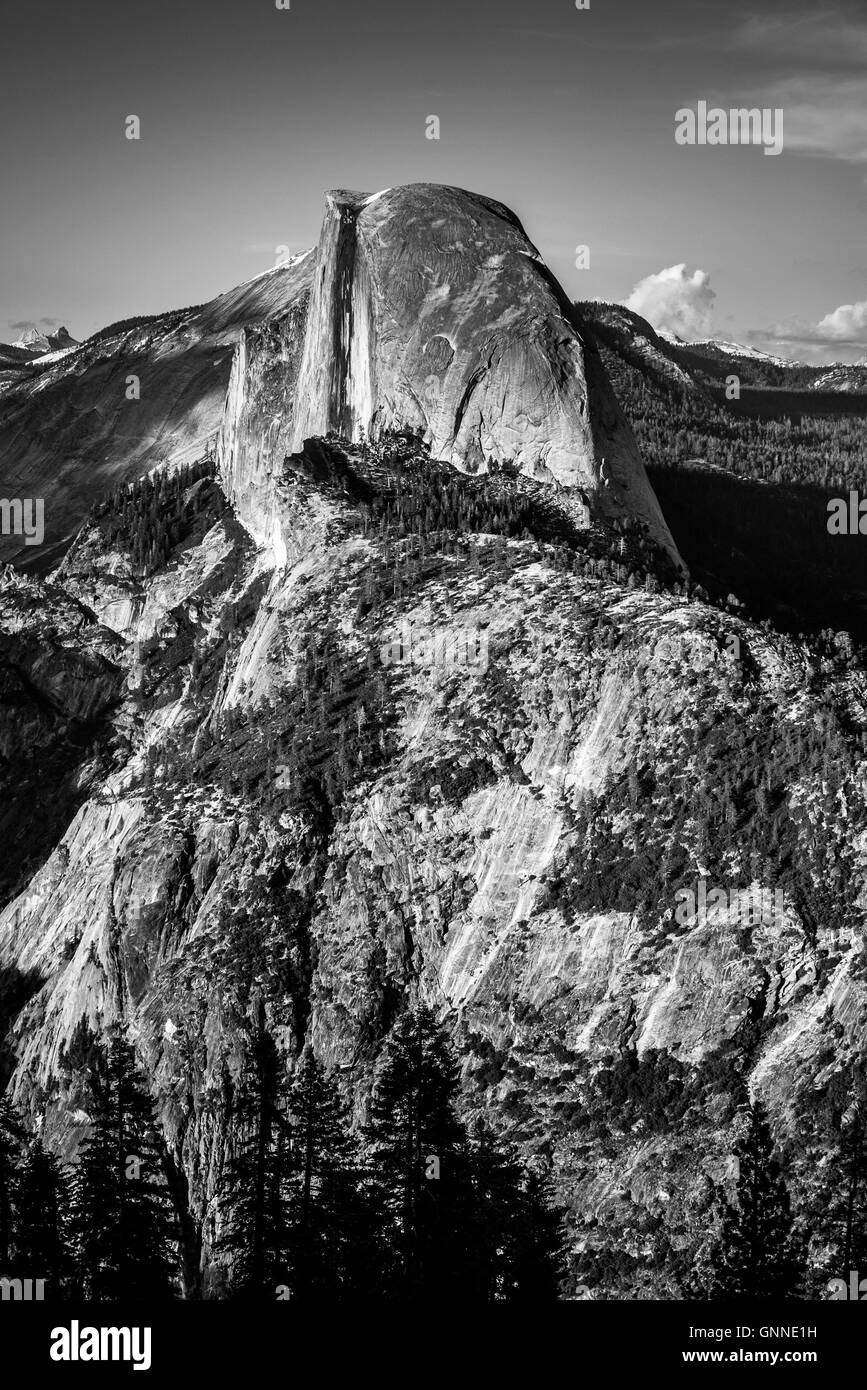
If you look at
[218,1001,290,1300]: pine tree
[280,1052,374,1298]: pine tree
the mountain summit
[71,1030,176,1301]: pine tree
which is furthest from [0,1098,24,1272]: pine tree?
the mountain summit

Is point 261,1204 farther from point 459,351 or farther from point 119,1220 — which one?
point 459,351

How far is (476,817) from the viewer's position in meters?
112

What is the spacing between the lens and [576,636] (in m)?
115

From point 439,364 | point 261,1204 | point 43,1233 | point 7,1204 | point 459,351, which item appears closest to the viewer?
point 43,1233

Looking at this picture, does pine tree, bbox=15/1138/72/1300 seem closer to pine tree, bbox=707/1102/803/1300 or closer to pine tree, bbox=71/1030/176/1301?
pine tree, bbox=71/1030/176/1301

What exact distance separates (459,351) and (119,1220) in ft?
317

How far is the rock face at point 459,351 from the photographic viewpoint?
146 meters

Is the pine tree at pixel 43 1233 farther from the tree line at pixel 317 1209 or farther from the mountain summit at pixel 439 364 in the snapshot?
the mountain summit at pixel 439 364

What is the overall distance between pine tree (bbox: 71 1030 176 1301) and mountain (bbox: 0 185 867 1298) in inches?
574

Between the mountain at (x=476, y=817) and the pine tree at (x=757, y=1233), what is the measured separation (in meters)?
1.75

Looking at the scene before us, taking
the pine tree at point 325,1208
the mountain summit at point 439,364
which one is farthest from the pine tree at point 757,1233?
the mountain summit at point 439,364

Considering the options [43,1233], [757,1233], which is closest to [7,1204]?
[43,1233]

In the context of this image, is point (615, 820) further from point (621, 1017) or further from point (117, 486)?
point (117, 486)
